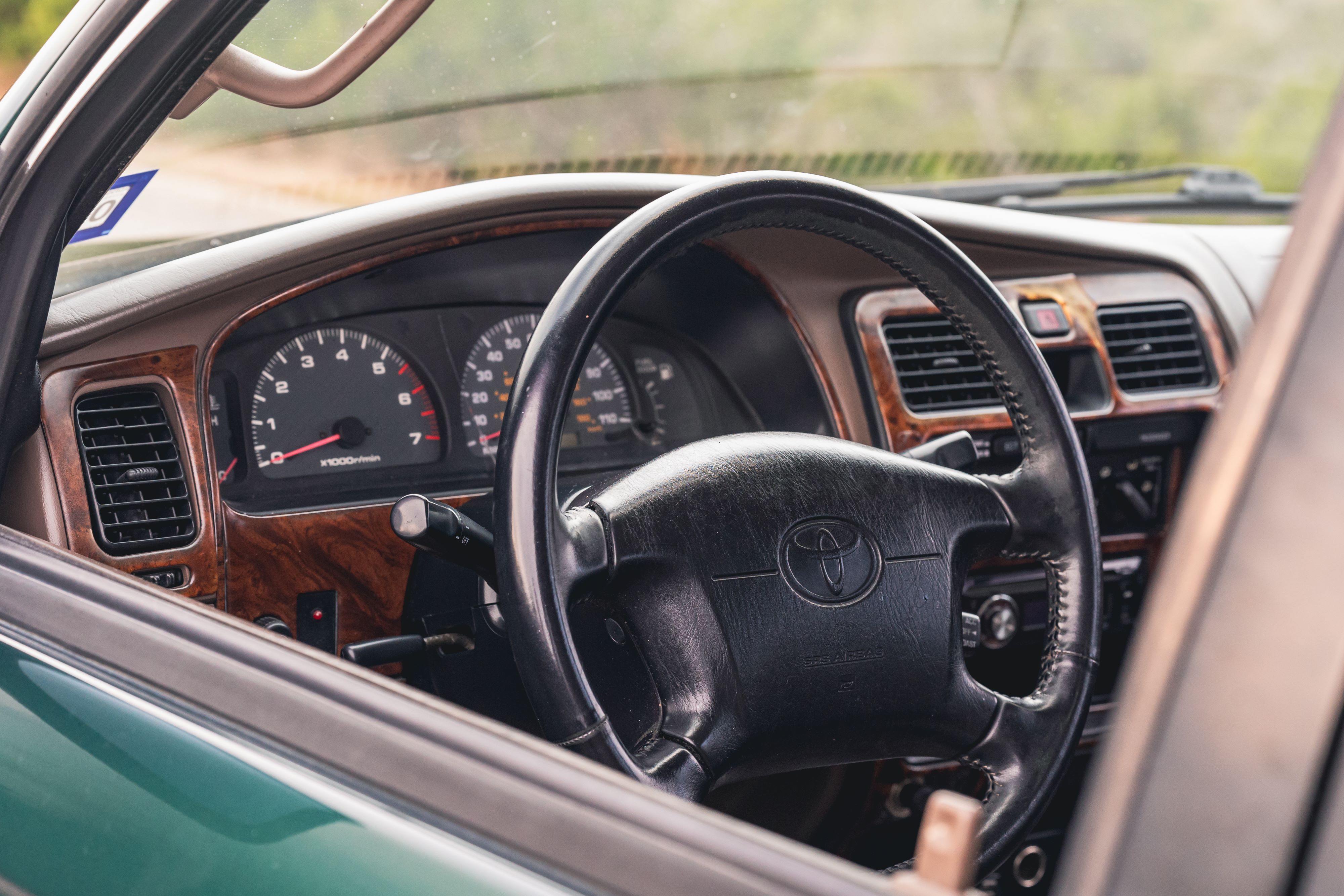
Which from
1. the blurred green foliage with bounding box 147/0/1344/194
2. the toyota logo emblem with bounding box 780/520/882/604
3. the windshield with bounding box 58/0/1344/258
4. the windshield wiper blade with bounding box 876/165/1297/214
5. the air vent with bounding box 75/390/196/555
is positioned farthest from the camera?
the windshield wiper blade with bounding box 876/165/1297/214

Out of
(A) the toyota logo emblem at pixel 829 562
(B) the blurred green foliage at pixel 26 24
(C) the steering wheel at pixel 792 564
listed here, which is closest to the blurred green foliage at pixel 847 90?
(B) the blurred green foliage at pixel 26 24

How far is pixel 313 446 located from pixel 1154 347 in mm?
1713

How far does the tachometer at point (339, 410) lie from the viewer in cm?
204

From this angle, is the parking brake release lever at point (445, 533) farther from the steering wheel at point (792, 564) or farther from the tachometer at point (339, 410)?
the tachometer at point (339, 410)

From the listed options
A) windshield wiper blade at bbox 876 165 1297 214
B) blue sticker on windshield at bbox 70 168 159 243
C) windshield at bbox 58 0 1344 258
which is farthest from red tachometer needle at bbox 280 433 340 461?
windshield wiper blade at bbox 876 165 1297 214

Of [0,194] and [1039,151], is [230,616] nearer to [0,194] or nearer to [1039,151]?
[0,194]

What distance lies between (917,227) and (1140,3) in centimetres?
221

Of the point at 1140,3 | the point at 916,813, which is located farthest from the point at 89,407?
the point at 1140,3

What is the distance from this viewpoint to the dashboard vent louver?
2.31 metres

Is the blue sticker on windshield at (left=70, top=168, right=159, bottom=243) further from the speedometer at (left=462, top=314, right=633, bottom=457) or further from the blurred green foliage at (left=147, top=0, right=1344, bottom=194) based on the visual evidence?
the speedometer at (left=462, top=314, right=633, bottom=457)

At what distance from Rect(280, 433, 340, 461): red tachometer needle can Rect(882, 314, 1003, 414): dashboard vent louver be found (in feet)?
3.36

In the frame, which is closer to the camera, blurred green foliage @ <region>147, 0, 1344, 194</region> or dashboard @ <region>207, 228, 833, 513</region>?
dashboard @ <region>207, 228, 833, 513</region>

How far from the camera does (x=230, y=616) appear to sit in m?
1.01

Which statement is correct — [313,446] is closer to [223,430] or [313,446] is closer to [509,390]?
[223,430]
